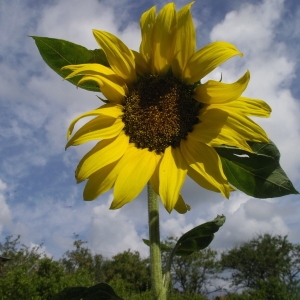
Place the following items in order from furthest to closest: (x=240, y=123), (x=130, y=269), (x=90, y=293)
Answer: (x=130, y=269), (x=90, y=293), (x=240, y=123)

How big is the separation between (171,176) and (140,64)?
15.6 inches

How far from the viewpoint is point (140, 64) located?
1.44 m

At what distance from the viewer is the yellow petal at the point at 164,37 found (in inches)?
51.7

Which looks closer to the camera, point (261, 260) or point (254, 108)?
point (254, 108)

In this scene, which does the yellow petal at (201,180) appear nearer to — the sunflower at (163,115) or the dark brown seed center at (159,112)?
the sunflower at (163,115)

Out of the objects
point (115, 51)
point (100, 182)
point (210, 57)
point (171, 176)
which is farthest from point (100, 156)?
point (210, 57)

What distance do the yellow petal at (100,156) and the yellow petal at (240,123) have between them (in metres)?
0.31

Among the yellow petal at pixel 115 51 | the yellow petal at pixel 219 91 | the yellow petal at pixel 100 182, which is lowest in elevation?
the yellow petal at pixel 100 182

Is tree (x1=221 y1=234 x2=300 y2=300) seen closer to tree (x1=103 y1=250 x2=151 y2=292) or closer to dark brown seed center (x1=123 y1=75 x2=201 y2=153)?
tree (x1=103 y1=250 x2=151 y2=292)

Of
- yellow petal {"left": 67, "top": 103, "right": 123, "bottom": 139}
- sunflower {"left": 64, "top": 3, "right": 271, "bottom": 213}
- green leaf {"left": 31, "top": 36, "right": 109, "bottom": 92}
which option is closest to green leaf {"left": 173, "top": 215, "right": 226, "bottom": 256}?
sunflower {"left": 64, "top": 3, "right": 271, "bottom": 213}

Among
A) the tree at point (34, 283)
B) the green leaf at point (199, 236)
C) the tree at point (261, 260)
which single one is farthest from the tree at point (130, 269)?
the green leaf at point (199, 236)

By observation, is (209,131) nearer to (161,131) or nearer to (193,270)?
(161,131)

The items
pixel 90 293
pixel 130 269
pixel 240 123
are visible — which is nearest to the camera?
pixel 240 123

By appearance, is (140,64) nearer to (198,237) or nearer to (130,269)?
(198,237)
